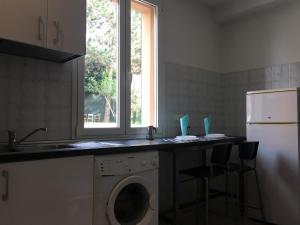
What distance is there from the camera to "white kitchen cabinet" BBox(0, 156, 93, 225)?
4.44 feet

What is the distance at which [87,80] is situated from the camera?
2412mm

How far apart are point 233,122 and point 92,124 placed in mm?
2179

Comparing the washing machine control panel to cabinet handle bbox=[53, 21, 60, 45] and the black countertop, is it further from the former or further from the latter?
cabinet handle bbox=[53, 21, 60, 45]

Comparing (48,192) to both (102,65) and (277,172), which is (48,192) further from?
(277,172)

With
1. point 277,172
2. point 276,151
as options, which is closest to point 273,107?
point 276,151

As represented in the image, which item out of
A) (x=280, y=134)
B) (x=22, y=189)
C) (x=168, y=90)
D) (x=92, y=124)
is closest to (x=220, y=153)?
(x=280, y=134)

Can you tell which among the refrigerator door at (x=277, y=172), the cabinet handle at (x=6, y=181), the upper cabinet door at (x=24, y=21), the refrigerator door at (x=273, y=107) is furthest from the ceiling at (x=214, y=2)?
the cabinet handle at (x=6, y=181)

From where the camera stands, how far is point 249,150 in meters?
2.68

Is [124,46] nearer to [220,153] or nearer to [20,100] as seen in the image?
A: [20,100]

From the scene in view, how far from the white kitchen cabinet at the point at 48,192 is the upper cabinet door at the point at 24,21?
2.67ft

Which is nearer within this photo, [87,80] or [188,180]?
[87,80]

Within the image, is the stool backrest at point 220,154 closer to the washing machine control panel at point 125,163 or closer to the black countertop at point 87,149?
the black countertop at point 87,149

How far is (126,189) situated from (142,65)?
151cm

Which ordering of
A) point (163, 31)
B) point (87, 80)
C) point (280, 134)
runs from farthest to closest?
1. point (163, 31)
2. point (280, 134)
3. point (87, 80)
